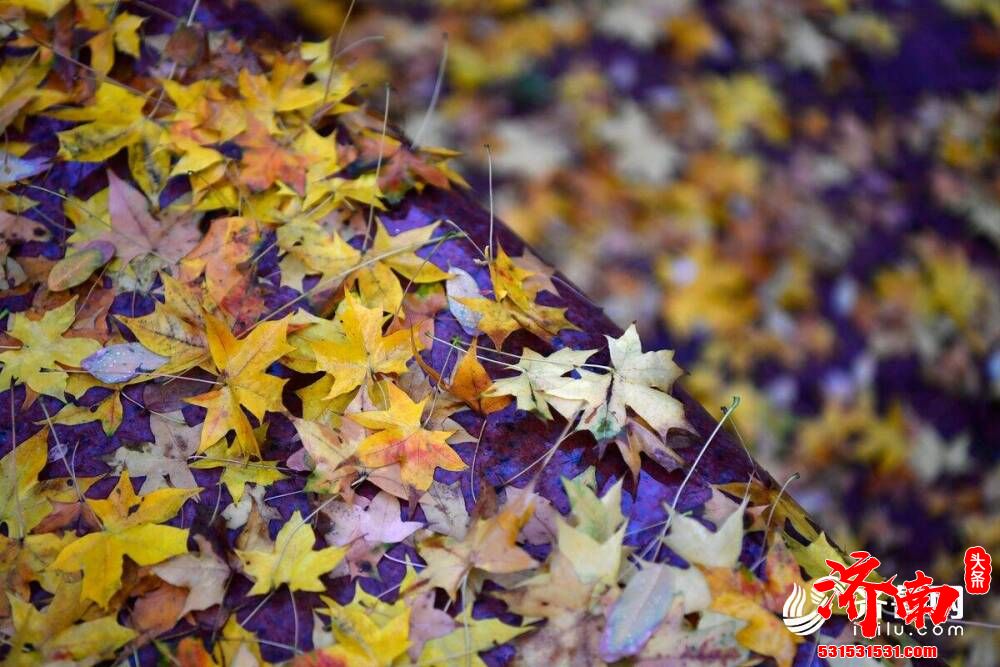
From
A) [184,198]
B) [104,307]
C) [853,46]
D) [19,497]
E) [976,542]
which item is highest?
[853,46]

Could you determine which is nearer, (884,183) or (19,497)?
(19,497)

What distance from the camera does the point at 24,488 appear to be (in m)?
1.02

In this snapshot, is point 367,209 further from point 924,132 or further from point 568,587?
point 924,132

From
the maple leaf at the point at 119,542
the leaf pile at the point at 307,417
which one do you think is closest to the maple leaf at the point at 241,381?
the leaf pile at the point at 307,417

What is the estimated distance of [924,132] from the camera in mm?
2756

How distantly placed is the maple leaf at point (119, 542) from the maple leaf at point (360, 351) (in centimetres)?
28

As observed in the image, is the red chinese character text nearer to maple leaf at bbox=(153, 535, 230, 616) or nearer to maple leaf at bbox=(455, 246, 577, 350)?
maple leaf at bbox=(455, 246, 577, 350)

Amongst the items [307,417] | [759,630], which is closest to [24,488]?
[307,417]

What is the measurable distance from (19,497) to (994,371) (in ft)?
8.61

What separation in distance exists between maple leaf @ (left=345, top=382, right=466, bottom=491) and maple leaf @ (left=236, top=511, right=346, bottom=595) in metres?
0.13

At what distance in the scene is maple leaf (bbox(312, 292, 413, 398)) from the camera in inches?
42.4

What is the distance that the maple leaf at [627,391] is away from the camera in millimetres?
1060

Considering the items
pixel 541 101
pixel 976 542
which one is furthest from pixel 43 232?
pixel 976 542

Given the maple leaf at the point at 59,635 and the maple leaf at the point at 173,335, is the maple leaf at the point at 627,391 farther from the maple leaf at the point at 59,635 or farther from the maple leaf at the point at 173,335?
A: the maple leaf at the point at 59,635
